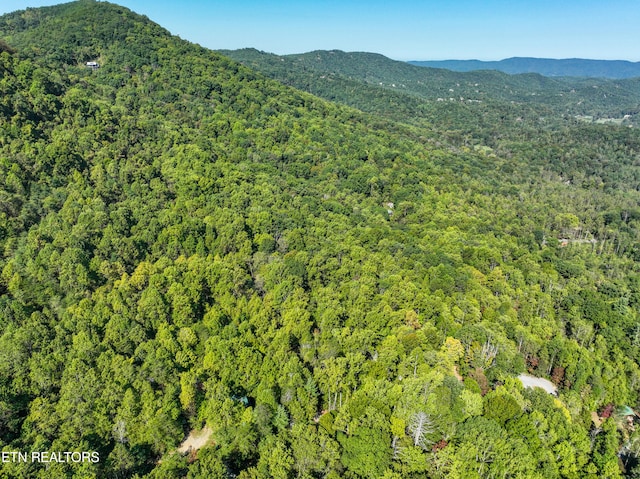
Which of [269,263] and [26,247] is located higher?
[26,247]

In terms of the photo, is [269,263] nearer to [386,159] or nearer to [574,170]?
[386,159]

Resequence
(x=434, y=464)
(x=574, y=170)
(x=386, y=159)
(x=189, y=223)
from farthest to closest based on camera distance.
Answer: (x=574, y=170) → (x=386, y=159) → (x=189, y=223) → (x=434, y=464)

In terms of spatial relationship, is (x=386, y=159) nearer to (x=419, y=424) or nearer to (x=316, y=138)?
(x=316, y=138)

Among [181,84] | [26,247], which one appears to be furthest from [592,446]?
[181,84]

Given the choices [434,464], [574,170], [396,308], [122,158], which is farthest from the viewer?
[574,170]

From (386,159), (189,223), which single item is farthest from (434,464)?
(386,159)

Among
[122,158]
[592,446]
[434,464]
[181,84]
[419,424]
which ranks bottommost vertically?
[592,446]

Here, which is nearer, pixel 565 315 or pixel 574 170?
pixel 565 315
